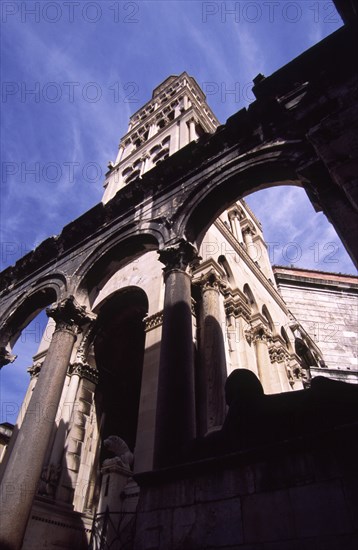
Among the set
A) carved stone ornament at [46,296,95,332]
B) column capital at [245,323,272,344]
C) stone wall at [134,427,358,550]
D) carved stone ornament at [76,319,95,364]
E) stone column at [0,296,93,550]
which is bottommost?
stone wall at [134,427,358,550]

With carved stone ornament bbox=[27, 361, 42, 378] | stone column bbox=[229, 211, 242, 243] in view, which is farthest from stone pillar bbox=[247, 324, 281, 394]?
carved stone ornament bbox=[27, 361, 42, 378]

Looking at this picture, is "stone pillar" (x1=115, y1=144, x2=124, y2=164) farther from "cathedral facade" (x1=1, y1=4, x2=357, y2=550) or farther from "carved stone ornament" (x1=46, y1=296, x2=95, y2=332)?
"carved stone ornament" (x1=46, y1=296, x2=95, y2=332)

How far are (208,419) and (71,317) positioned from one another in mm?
3717

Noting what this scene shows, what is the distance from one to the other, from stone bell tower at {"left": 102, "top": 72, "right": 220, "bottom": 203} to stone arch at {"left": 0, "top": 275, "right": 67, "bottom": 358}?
29.4 ft

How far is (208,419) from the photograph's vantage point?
7.27m

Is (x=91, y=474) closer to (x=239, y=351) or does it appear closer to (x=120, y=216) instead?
(x=239, y=351)

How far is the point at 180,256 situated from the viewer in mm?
6867

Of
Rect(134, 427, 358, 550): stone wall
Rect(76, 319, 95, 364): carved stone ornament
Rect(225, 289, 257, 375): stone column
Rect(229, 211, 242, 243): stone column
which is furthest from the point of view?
A: Rect(229, 211, 242, 243): stone column

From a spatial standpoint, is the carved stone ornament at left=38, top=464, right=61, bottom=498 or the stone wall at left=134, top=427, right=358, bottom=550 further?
the carved stone ornament at left=38, top=464, right=61, bottom=498

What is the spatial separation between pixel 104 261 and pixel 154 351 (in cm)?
264

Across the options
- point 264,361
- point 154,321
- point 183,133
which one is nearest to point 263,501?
point 154,321

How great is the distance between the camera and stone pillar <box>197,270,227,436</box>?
24.0 feet

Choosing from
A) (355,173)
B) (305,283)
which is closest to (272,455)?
(355,173)

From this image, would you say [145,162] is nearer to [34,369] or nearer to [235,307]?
[235,307]
